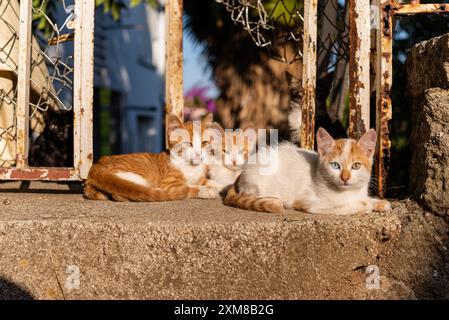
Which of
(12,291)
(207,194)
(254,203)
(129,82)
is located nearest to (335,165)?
(254,203)

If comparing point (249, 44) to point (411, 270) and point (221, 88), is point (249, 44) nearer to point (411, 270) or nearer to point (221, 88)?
point (221, 88)

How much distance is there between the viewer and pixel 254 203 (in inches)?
130

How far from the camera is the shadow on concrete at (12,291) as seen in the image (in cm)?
295

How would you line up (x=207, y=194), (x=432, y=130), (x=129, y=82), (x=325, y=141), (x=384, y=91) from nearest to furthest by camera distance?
1. (x=432, y=130)
2. (x=325, y=141)
3. (x=384, y=91)
4. (x=207, y=194)
5. (x=129, y=82)

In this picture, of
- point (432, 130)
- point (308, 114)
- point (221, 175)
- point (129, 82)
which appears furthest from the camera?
point (129, 82)

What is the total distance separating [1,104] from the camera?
14.9ft

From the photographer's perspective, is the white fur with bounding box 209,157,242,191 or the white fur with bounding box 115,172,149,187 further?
the white fur with bounding box 209,157,242,191

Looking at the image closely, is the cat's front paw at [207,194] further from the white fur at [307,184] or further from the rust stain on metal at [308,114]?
the rust stain on metal at [308,114]

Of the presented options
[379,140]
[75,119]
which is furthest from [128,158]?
[379,140]

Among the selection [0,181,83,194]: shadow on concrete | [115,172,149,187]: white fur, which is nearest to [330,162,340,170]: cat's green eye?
[115,172,149,187]: white fur

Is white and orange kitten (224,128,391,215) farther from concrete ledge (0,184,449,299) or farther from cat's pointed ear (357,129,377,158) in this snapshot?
concrete ledge (0,184,449,299)

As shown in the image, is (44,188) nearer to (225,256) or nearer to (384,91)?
(225,256)

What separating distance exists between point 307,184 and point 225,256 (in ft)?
2.33

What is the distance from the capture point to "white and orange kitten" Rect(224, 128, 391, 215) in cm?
315
